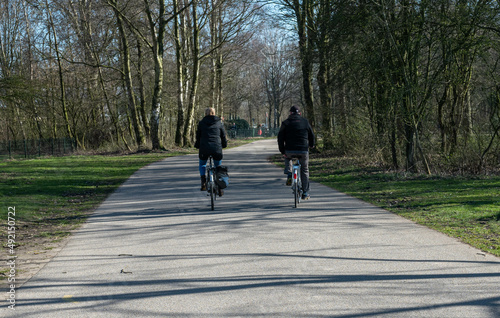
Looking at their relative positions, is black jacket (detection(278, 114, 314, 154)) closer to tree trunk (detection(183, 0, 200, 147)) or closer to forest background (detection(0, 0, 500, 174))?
forest background (detection(0, 0, 500, 174))

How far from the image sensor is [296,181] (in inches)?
400

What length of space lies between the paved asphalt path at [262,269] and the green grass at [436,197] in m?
0.53

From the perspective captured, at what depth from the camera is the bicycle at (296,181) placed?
10.1 meters

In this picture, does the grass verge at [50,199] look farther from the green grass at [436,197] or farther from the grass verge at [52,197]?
the green grass at [436,197]

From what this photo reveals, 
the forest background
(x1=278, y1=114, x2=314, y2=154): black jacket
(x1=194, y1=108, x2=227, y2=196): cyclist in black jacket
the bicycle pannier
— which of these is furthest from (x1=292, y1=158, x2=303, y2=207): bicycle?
the forest background

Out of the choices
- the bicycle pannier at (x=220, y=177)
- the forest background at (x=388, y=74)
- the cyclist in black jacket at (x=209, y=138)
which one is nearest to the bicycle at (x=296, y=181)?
the bicycle pannier at (x=220, y=177)

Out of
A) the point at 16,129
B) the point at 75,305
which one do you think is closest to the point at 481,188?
the point at 75,305

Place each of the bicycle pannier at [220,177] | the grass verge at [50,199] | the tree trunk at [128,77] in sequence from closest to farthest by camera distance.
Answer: the grass verge at [50,199]
the bicycle pannier at [220,177]
the tree trunk at [128,77]

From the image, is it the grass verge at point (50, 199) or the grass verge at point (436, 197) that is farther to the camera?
the grass verge at point (50, 199)

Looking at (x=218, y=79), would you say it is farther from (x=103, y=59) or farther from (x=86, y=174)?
(x=86, y=174)

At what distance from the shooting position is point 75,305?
4652mm

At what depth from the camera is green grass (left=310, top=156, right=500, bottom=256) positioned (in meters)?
7.81

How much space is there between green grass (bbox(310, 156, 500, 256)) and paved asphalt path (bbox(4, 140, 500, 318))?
Result: 53 centimetres

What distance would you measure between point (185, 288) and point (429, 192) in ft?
28.6
